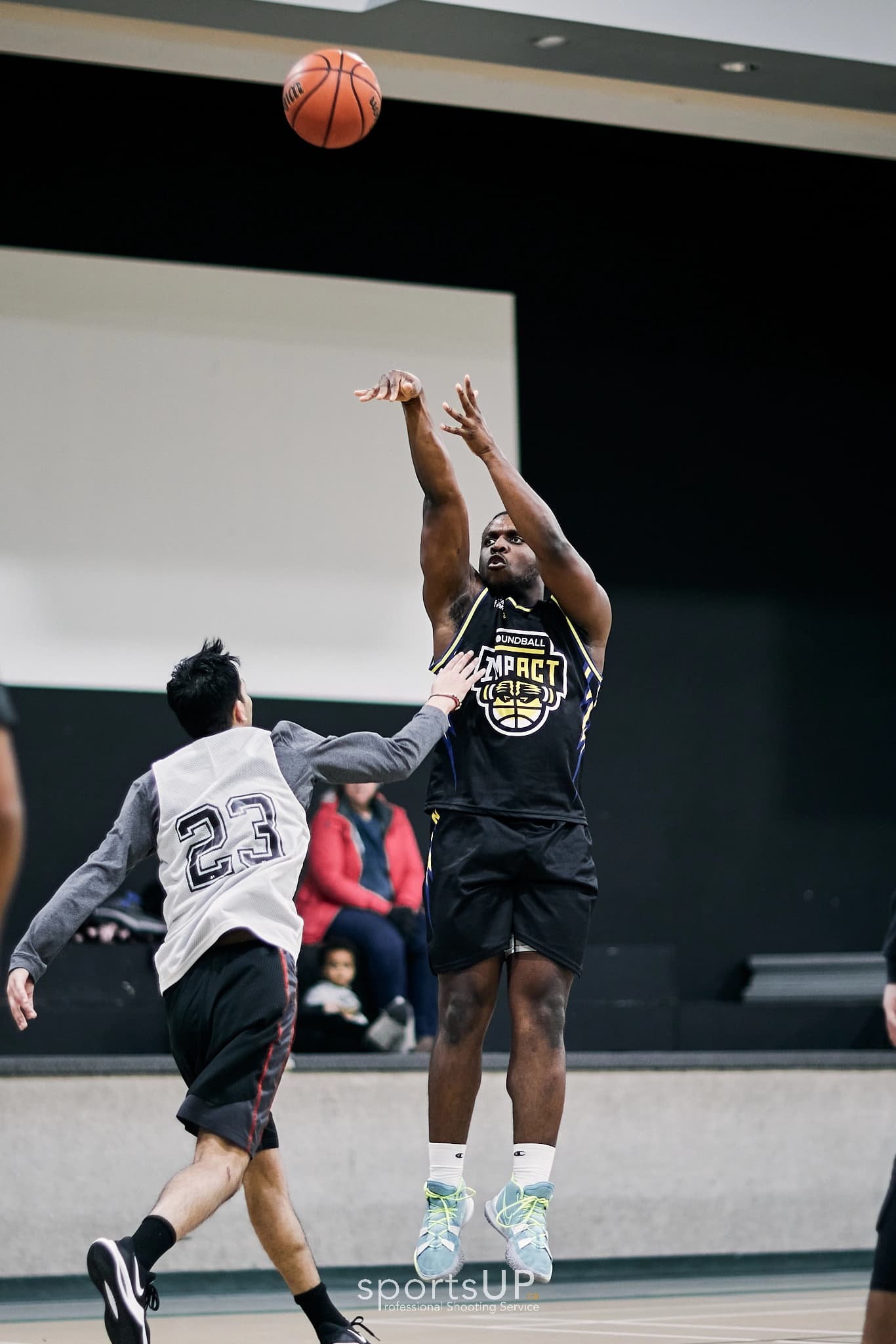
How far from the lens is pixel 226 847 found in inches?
182

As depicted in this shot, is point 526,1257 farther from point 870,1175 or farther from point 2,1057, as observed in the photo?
point 870,1175

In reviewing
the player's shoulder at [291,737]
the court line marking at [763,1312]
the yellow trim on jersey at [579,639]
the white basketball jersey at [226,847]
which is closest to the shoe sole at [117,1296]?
the white basketball jersey at [226,847]

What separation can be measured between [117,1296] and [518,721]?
2.04 meters

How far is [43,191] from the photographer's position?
31.1ft

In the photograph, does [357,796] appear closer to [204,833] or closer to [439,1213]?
[439,1213]

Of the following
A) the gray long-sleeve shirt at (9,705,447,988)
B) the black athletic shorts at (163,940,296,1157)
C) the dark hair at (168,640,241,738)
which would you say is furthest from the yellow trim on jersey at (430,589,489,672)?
the black athletic shorts at (163,940,296,1157)

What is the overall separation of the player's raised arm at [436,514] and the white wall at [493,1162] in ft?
9.78

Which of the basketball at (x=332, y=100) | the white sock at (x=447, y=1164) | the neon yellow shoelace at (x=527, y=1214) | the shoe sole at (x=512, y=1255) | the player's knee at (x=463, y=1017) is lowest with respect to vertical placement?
the shoe sole at (x=512, y=1255)

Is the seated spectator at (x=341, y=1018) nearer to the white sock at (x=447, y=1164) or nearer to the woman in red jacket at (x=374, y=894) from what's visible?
the woman in red jacket at (x=374, y=894)

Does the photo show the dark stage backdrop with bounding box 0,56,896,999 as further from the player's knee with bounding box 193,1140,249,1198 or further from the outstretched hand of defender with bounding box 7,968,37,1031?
the player's knee with bounding box 193,1140,249,1198

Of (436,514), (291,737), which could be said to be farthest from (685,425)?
(291,737)

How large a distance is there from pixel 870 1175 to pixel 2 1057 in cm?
414

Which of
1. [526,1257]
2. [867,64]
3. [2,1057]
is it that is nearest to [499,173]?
[867,64]

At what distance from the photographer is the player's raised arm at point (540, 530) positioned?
17.5 feet
